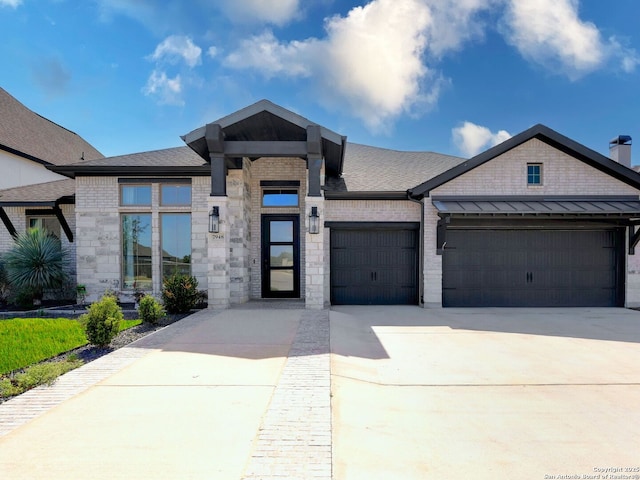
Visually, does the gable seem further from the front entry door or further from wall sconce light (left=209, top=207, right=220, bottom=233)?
wall sconce light (left=209, top=207, right=220, bottom=233)

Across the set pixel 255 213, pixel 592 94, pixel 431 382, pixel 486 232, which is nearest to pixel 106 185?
pixel 255 213

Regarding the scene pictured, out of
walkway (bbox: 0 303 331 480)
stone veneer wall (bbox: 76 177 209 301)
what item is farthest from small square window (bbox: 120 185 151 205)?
walkway (bbox: 0 303 331 480)

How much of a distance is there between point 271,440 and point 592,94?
20877 mm

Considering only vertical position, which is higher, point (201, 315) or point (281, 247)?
point (281, 247)

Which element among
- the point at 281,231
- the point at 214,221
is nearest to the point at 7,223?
the point at 214,221

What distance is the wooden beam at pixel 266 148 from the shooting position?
9.32m

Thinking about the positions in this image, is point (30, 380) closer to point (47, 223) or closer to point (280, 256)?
point (280, 256)

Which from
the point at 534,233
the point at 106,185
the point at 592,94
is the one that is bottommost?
the point at 534,233

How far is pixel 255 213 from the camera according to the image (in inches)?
452

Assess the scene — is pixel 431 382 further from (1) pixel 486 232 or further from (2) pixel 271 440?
(1) pixel 486 232

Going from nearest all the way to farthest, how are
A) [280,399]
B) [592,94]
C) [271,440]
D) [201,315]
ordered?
[271,440] < [280,399] < [201,315] < [592,94]

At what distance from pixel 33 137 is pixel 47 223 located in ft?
30.9

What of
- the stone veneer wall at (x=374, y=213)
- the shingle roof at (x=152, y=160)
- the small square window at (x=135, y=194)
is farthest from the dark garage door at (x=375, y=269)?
the small square window at (x=135, y=194)

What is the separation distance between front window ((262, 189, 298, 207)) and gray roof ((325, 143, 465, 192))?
1.21 m
